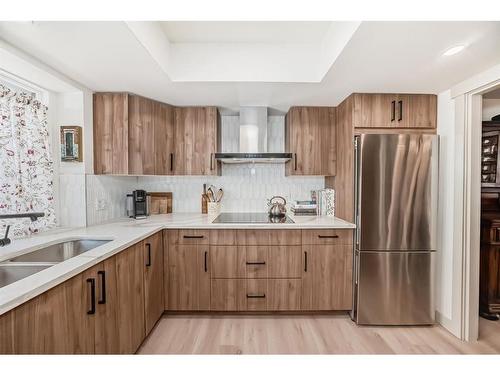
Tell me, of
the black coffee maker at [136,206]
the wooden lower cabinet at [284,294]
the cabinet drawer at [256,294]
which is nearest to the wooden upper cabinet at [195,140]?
the black coffee maker at [136,206]

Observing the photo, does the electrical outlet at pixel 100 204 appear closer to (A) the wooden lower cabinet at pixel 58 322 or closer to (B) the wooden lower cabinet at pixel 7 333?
(A) the wooden lower cabinet at pixel 58 322

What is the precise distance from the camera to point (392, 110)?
7.29 ft

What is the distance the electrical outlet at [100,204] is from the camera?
2.31 metres

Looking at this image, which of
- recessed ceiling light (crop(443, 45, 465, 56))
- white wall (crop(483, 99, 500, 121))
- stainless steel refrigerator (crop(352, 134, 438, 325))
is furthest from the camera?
white wall (crop(483, 99, 500, 121))

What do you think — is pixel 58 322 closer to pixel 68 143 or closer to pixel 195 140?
pixel 68 143

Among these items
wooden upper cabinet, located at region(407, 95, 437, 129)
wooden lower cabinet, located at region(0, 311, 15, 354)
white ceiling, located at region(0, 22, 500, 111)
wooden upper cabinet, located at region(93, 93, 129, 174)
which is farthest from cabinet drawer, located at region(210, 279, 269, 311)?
wooden upper cabinet, located at region(407, 95, 437, 129)

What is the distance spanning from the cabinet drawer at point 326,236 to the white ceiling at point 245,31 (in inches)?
63.6

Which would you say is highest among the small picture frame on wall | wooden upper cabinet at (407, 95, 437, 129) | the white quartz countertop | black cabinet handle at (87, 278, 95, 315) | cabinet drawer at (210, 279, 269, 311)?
wooden upper cabinet at (407, 95, 437, 129)

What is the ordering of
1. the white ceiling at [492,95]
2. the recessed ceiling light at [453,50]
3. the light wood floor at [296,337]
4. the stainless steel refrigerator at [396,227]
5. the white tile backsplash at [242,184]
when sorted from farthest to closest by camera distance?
1. the white tile backsplash at [242,184]
2. the white ceiling at [492,95]
3. the stainless steel refrigerator at [396,227]
4. the light wood floor at [296,337]
5. the recessed ceiling light at [453,50]

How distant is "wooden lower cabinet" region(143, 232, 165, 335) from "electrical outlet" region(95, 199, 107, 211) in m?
0.69

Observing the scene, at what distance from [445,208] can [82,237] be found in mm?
2981

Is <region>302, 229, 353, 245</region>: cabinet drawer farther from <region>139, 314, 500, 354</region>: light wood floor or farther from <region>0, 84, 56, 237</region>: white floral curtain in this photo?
<region>0, 84, 56, 237</region>: white floral curtain

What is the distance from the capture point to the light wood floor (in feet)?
5.98
